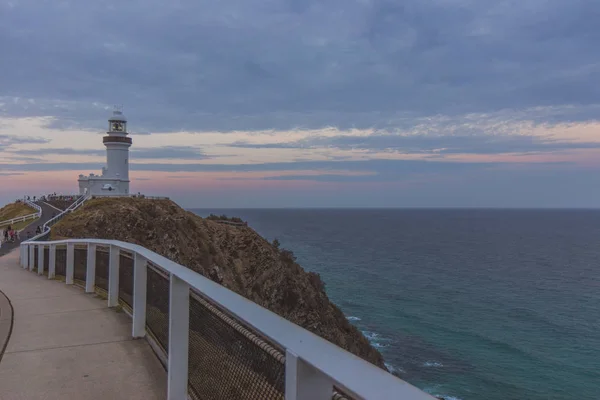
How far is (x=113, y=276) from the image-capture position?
7809 mm

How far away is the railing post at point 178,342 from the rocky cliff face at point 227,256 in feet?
77.2

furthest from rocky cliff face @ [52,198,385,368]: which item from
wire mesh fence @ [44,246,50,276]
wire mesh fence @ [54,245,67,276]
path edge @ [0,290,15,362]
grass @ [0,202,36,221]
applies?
path edge @ [0,290,15,362]

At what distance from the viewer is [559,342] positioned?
3189 centimetres

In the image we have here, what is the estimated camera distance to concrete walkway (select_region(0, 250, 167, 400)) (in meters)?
4.38

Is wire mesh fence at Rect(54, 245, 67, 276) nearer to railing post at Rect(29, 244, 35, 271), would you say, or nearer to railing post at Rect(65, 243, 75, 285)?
railing post at Rect(65, 243, 75, 285)

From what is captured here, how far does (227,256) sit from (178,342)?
3170 centimetres

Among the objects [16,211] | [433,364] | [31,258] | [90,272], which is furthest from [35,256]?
[16,211]

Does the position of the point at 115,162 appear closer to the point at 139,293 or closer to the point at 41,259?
the point at 41,259

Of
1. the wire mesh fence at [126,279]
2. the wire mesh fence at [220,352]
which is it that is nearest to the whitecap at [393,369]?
the wire mesh fence at [126,279]

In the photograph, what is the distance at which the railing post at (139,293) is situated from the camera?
18.7 feet

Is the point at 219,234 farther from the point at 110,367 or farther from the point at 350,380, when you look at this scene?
the point at 350,380

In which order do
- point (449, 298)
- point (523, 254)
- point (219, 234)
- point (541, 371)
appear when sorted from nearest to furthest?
point (541, 371) < point (219, 234) < point (449, 298) < point (523, 254)

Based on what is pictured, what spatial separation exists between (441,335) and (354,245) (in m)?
55.4

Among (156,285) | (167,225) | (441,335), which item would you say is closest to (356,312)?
(441,335)
